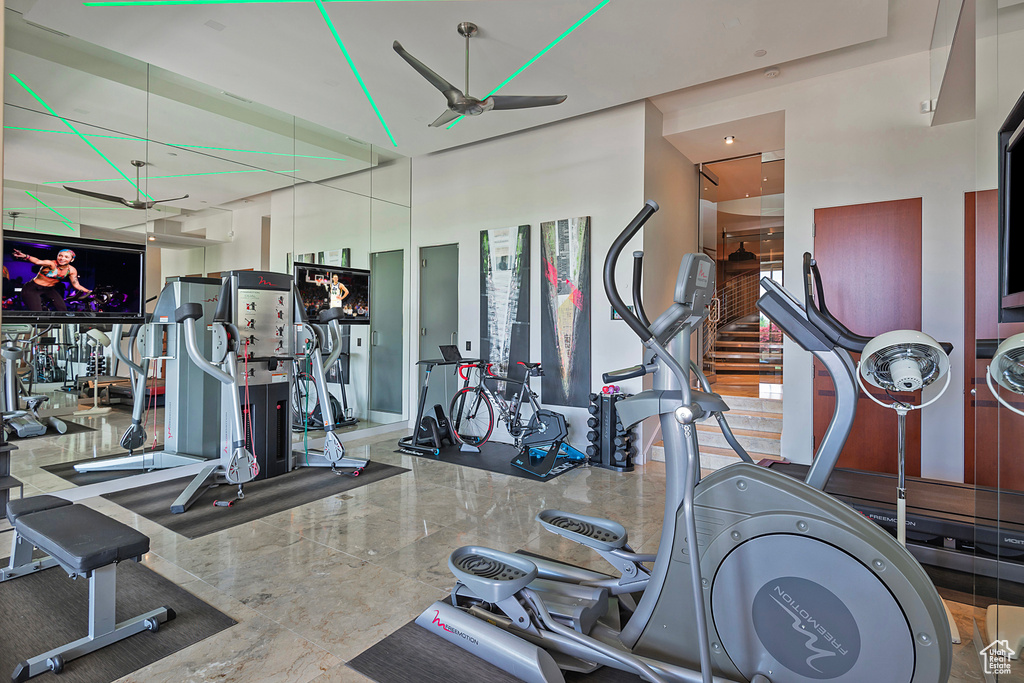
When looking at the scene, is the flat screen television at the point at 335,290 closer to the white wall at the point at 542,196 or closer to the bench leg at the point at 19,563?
the white wall at the point at 542,196

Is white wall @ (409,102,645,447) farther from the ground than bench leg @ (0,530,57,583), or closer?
farther from the ground

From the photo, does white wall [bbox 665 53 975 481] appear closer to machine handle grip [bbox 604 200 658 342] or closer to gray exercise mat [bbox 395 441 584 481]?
gray exercise mat [bbox 395 441 584 481]

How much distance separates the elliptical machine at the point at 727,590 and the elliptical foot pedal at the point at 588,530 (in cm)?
27

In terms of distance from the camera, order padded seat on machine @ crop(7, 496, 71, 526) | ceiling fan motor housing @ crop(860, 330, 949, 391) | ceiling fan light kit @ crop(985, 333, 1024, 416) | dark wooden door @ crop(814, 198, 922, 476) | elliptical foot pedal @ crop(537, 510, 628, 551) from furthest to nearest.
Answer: dark wooden door @ crop(814, 198, 922, 476) → padded seat on machine @ crop(7, 496, 71, 526) → elliptical foot pedal @ crop(537, 510, 628, 551) → ceiling fan motor housing @ crop(860, 330, 949, 391) → ceiling fan light kit @ crop(985, 333, 1024, 416)

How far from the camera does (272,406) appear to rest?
4949 mm

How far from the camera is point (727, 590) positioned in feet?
6.42

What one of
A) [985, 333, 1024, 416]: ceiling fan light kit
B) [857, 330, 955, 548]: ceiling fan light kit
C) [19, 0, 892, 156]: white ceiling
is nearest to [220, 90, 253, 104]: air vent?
[19, 0, 892, 156]: white ceiling

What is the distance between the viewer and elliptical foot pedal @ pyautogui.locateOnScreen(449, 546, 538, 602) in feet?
7.48

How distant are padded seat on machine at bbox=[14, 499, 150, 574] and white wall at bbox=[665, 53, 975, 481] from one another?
5.04 metres

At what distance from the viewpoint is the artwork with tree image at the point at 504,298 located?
6.36 m

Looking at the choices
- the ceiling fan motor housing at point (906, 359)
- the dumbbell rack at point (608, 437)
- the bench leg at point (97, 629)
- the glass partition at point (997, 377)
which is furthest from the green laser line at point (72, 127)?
the glass partition at point (997, 377)

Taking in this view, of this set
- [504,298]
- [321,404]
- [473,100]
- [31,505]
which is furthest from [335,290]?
[31,505]

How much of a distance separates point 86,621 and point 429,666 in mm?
1687

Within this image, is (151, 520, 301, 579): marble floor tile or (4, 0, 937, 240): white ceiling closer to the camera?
(151, 520, 301, 579): marble floor tile
